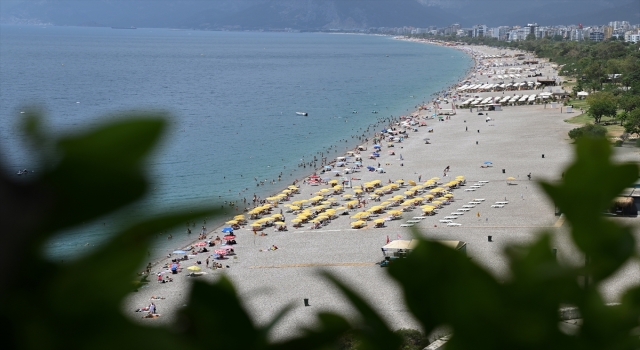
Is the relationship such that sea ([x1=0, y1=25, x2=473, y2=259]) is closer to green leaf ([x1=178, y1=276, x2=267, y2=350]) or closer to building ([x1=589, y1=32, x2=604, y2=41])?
green leaf ([x1=178, y1=276, x2=267, y2=350])

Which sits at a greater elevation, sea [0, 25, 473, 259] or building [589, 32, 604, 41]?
sea [0, 25, 473, 259]

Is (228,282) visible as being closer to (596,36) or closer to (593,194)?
(593,194)

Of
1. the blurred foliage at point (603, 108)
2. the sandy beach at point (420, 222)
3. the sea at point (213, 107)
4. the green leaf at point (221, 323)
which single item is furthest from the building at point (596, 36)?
the green leaf at point (221, 323)

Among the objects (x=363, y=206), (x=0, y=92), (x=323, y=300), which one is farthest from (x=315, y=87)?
(x=323, y=300)

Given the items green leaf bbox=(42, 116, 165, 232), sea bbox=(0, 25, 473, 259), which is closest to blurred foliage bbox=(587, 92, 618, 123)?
sea bbox=(0, 25, 473, 259)

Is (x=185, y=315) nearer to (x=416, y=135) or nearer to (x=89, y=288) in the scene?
(x=89, y=288)

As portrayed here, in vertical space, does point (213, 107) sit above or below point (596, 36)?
above

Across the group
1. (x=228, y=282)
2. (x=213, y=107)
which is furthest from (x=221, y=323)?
(x=213, y=107)
